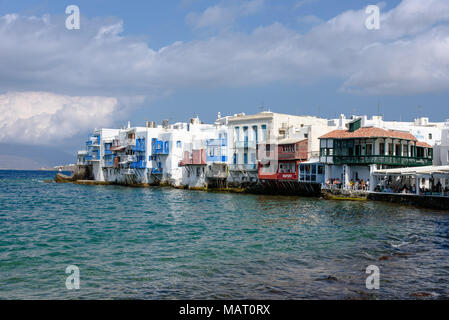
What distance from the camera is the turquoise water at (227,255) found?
1228 centimetres

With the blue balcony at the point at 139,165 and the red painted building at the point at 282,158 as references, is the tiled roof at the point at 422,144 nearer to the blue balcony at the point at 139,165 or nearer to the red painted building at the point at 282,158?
the red painted building at the point at 282,158

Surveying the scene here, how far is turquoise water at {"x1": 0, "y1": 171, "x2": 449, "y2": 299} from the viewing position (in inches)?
484

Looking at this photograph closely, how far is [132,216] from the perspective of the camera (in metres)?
32.0

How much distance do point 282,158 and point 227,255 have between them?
123ft

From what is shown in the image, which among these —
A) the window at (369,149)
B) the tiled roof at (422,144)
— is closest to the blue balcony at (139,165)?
the window at (369,149)

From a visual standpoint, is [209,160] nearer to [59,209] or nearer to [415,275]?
[59,209]

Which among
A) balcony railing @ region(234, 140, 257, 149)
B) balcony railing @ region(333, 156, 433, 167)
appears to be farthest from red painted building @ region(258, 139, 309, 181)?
balcony railing @ region(333, 156, 433, 167)

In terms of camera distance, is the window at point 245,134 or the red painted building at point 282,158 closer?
Answer: the red painted building at point 282,158

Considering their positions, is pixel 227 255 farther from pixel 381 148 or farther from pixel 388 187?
pixel 381 148

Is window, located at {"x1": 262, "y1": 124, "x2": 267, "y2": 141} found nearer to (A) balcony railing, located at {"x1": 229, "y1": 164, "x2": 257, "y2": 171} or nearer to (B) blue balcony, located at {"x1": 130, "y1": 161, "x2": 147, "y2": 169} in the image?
(A) balcony railing, located at {"x1": 229, "y1": 164, "x2": 257, "y2": 171}

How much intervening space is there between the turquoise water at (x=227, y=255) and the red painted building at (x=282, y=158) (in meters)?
20.4
